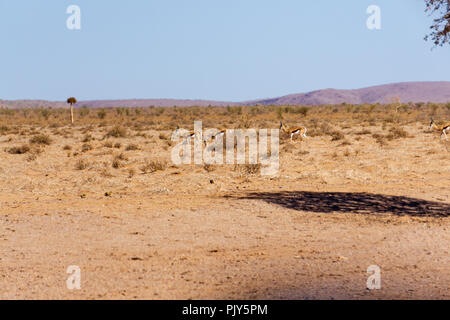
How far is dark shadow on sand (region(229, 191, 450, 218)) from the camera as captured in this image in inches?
363

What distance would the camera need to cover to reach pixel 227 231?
795 cm

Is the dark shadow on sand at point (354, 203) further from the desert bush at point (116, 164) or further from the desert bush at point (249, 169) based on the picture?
the desert bush at point (116, 164)

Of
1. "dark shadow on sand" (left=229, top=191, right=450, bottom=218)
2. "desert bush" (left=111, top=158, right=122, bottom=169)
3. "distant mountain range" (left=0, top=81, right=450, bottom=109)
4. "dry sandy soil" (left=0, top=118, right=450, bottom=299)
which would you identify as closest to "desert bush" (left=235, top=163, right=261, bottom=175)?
"dry sandy soil" (left=0, top=118, right=450, bottom=299)

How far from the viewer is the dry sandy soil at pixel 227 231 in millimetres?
5449

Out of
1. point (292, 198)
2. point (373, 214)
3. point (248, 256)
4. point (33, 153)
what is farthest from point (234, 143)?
point (248, 256)

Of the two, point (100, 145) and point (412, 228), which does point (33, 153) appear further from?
point (412, 228)

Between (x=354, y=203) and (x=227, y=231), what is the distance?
3.21 meters

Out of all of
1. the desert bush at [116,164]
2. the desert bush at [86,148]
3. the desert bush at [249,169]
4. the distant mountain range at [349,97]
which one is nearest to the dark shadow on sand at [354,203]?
the desert bush at [249,169]

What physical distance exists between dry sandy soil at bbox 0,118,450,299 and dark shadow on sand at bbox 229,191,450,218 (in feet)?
0.08

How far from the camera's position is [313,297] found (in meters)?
5.04

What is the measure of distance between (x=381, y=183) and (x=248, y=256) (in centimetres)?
666

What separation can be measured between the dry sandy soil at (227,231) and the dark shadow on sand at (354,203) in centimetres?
2

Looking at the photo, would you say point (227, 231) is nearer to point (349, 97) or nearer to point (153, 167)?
point (153, 167)

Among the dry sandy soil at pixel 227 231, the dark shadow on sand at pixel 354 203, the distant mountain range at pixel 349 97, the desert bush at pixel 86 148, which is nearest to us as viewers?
the dry sandy soil at pixel 227 231
